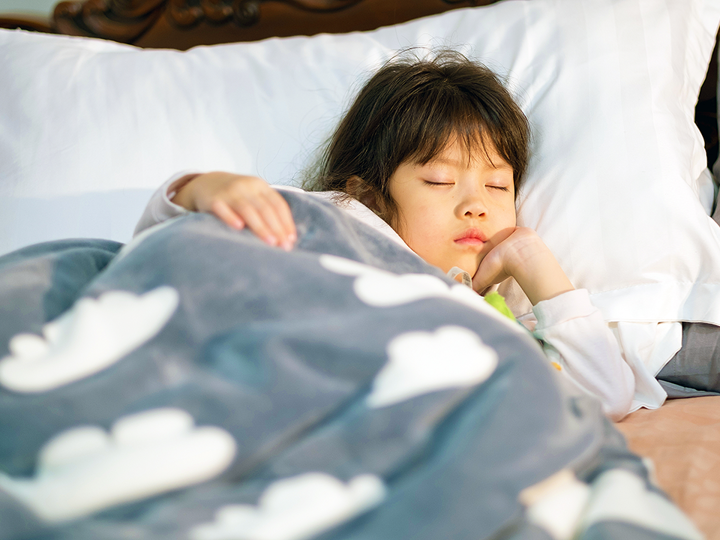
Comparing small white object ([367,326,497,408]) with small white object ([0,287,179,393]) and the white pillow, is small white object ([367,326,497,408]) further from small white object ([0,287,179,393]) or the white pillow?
the white pillow

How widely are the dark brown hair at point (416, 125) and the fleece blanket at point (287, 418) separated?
0.49 metres

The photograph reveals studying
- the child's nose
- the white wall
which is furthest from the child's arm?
the white wall

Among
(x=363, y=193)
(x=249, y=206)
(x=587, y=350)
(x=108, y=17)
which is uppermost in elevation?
(x=108, y=17)

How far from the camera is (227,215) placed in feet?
2.16

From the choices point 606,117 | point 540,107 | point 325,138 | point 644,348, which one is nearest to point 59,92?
point 325,138

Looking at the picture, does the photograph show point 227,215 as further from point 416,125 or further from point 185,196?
point 416,125

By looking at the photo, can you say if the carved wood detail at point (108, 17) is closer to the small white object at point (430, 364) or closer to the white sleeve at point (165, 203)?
the white sleeve at point (165, 203)

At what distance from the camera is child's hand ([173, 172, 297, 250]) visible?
2.15 feet

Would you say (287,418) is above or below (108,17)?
below

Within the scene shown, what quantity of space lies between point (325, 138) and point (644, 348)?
0.73 metres

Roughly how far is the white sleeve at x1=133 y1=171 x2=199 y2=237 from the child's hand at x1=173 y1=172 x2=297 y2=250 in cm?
4

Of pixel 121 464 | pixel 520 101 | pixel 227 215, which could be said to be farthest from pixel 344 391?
pixel 520 101

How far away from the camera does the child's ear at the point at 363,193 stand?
1031mm

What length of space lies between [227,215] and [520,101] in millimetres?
707
